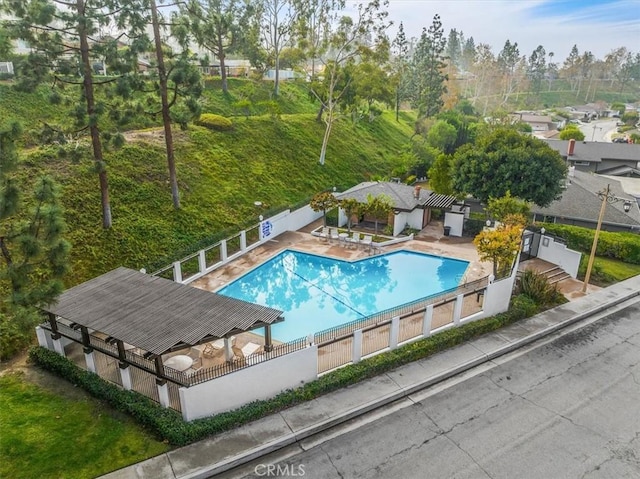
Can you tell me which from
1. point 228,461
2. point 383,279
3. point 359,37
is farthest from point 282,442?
point 359,37

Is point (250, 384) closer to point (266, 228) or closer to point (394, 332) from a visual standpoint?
point (394, 332)

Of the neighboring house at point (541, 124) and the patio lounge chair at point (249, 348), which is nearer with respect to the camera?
the patio lounge chair at point (249, 348)

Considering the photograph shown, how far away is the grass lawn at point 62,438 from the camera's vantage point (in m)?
9.80

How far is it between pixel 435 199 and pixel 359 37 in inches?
617

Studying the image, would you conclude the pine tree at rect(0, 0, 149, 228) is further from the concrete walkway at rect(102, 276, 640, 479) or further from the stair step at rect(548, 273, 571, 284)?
the stair step at rect(548, 273, 571, 284)

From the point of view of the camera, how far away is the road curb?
1031 centimetres

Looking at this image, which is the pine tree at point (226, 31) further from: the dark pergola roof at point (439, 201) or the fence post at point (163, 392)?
the fence post at point (163, 392)

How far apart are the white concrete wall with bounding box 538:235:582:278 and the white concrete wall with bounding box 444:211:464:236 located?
4.91 metres

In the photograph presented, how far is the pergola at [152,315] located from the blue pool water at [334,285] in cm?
424

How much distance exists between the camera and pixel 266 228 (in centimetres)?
2464

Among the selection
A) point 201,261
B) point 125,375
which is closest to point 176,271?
point 201,261

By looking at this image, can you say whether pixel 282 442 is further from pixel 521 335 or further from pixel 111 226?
pixel 111 226

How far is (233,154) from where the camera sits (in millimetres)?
30484

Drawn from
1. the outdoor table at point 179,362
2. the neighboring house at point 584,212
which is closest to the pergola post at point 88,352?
the outdoor table at point 179,362
